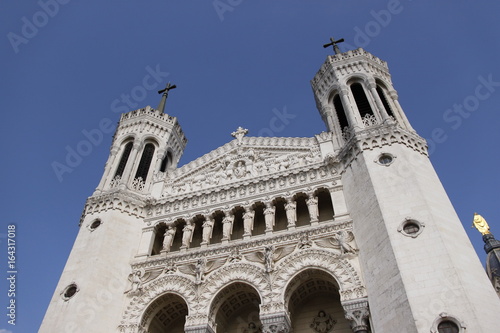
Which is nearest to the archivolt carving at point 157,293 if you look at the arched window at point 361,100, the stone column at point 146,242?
the stone column at point 146,242

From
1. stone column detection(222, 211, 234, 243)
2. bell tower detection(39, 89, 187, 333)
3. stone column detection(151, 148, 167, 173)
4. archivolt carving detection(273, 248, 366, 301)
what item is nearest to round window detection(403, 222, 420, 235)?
archivolt carving detection(273, 248, 366, 301)

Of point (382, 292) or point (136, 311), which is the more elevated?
point (136, 311)

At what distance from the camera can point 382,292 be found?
13.6 meters

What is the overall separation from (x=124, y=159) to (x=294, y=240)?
12.9m

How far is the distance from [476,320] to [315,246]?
6432 millimetres

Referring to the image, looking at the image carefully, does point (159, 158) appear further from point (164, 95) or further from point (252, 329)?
point (252, 329)

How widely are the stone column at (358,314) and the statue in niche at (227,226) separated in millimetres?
6626

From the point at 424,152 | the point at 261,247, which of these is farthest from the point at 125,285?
the point at 424,152

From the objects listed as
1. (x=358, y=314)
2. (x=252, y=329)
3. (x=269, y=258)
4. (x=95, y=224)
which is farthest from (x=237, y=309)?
(x=95, y=224)

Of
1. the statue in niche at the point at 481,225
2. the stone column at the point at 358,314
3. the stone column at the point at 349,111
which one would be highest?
the statue in niche at the point at 481,225

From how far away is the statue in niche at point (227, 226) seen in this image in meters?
19.0

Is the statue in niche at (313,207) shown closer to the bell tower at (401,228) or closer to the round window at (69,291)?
the bell tower at (401,228)

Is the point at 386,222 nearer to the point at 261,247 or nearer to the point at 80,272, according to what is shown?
the point at 261,247

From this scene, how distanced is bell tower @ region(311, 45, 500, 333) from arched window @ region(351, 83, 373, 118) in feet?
0.18
